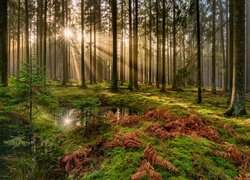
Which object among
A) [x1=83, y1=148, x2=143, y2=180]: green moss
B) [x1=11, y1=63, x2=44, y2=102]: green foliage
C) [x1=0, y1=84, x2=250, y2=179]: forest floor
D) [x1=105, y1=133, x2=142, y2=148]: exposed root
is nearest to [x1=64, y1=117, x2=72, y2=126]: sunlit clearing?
[x1=0, y1=84, x2=250, y2=179]: forest floor

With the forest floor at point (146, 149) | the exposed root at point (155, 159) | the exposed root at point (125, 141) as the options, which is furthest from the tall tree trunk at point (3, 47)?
the exposed root at point (155, 159)

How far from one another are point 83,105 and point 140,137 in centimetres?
212

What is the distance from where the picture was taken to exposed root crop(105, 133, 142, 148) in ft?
20.2

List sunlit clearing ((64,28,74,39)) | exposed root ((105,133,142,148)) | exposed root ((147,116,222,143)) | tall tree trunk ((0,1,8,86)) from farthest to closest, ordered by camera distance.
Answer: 1. sunlit clearing ((64,28,74,39))
2. tall tree trunk ((0,1,8,86))
3. exposed root ((147,116,222,143))
4. exposed root ((105,133,142,148))

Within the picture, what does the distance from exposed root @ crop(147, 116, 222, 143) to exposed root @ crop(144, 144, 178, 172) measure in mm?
1531

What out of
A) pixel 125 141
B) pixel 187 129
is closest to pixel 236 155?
pixel 187 129

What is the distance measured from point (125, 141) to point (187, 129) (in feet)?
9.03

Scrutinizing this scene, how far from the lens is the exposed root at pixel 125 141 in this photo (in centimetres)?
615

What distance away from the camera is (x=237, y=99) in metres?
10.3

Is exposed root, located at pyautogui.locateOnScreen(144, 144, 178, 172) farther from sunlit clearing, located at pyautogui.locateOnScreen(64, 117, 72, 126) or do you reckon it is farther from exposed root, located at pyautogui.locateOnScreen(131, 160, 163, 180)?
sunlit clearing, located at pyautogui.locateOnScreen(64, 117, 72, 126)

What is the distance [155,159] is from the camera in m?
5.25

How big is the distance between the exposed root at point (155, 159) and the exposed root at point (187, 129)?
1.53 metres

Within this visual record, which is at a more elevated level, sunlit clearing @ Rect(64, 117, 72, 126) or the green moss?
sunlit clearing @ Rect(64, 117, 72, 126)

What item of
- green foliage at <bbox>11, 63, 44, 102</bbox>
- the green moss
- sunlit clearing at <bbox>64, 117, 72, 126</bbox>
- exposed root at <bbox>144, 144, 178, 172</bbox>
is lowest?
the green moss
